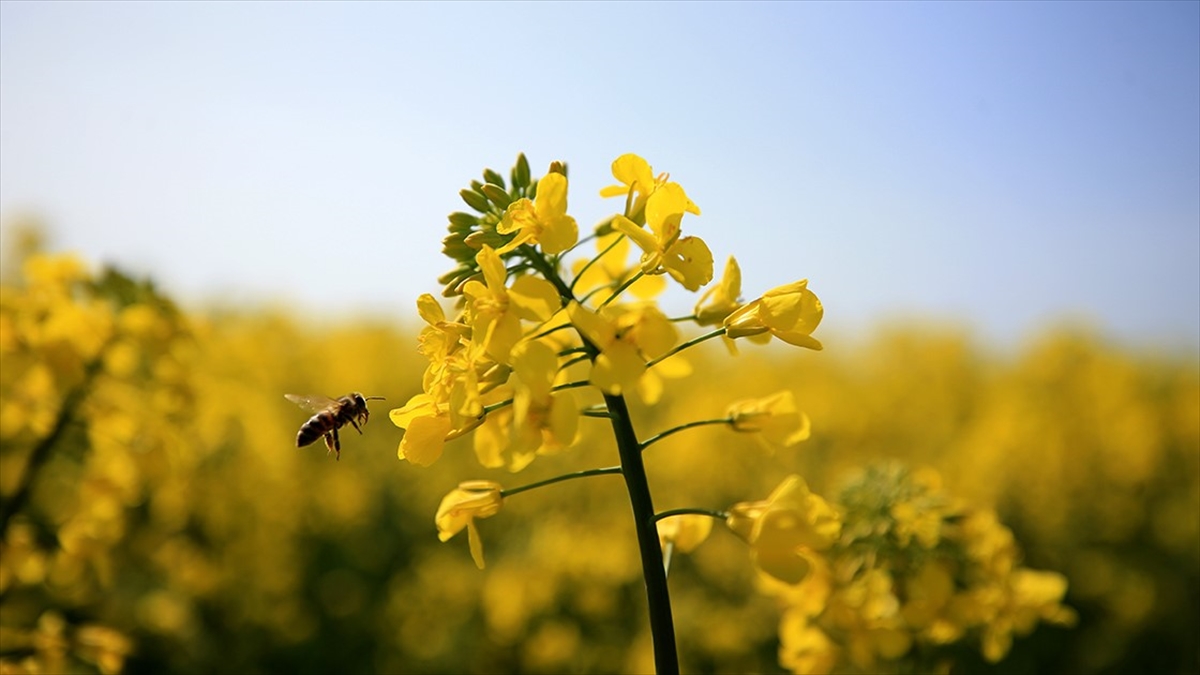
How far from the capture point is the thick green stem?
1.46 meters

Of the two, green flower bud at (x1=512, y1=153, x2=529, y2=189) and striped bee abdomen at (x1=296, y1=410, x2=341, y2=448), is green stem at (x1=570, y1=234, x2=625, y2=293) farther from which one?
striped bee abdomen at (x1=296, y1=410, x2=341, y2=448)

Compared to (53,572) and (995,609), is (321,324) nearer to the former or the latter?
(53,572)

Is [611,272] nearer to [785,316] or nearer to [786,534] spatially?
[785,316]

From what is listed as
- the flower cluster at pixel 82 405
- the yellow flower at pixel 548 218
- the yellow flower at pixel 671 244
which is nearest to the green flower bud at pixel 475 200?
the yellow flower at pixel 548 218

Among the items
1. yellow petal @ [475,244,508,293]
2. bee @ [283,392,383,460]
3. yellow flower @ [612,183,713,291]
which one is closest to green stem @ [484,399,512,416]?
yellow petal @ [475,244,508,293]

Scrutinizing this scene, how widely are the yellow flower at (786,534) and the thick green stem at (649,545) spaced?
0.64 ft

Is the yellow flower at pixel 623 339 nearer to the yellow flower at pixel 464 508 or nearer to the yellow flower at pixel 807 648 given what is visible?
the yellow flower at pixel 464 508

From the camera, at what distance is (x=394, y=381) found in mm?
10305

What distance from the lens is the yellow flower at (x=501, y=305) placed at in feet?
4.63

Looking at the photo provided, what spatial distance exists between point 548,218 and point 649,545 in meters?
0.57

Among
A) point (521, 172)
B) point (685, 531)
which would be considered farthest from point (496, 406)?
point (685, 531)

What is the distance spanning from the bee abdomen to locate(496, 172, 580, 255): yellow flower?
1.14 metres

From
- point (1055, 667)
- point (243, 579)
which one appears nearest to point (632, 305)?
point (243, 579)

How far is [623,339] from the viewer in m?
1.42
